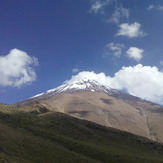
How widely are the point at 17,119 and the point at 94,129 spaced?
133 ft

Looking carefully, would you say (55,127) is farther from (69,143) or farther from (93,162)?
(93,162)

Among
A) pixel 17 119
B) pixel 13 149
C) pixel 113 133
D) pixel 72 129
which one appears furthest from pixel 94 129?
pixel 13 149

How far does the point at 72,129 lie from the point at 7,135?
4731cm

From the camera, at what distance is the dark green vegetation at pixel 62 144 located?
174ft

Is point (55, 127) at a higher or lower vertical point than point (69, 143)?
higher

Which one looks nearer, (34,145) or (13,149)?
(13,149)

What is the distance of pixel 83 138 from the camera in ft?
312

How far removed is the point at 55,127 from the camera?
98.9 meters

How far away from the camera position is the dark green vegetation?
5312 cm

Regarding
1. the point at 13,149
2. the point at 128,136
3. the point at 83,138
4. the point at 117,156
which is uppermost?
the point at 128,136

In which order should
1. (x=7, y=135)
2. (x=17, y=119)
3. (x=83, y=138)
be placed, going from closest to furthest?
1. (x=7, y=135)
2. (x=17, y=119)
3. (x=83, y=138)

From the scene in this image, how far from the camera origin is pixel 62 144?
245 ft

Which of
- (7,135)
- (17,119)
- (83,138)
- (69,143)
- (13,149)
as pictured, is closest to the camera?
(13,149)

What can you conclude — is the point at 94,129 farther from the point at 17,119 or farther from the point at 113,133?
the point at 17,119
